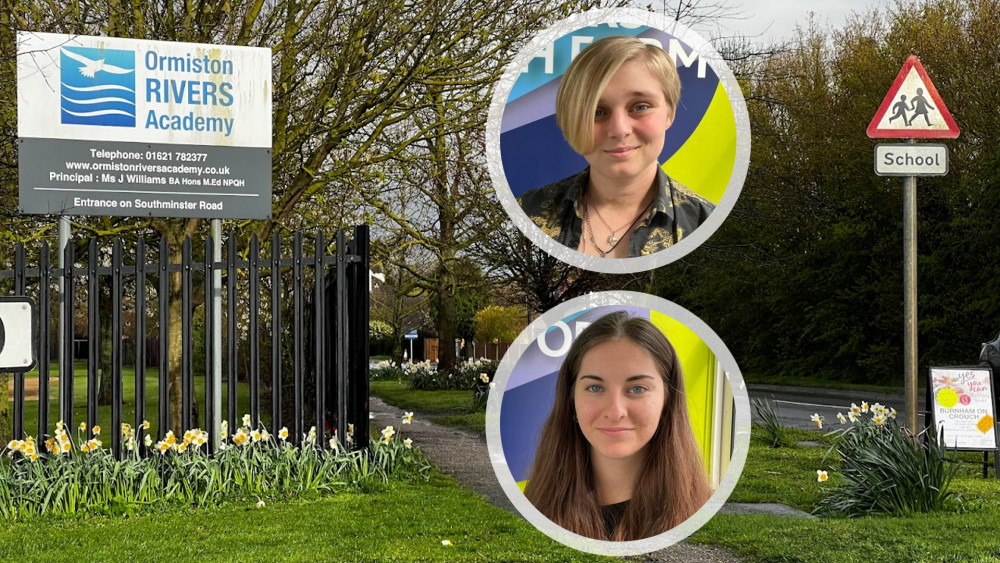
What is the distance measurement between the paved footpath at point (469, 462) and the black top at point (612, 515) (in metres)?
3.02

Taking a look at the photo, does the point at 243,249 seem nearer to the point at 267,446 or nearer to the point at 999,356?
the point at 267,446

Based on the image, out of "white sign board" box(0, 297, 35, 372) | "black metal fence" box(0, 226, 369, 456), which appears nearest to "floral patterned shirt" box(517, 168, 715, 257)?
"white sign board" box(0, 297, 35, 372)

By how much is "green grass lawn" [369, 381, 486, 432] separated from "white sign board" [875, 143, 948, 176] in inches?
283

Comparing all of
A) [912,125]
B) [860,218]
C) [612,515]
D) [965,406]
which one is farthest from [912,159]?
[860,218]

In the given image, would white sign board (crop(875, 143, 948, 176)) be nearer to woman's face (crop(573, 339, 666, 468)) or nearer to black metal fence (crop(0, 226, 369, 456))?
black metal fence (crop(0, 226, 369, 456))

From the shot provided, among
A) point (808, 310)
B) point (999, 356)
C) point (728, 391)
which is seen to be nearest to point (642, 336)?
point (728, 391)

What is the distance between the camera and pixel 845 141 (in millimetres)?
23469

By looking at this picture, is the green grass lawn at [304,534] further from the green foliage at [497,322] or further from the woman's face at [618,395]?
the green foliage at [497,322]

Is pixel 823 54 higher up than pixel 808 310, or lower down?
higher up

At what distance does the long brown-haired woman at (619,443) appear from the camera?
1440mm

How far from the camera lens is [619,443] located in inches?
59.3

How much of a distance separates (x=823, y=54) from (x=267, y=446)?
22917mm

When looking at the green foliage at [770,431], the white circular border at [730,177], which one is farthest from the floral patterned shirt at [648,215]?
the green foliage at [770,431]

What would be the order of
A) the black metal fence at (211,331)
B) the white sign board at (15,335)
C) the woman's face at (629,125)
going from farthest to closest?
the black metal fence at (211,331)
the white sign board at (15,335)
the woman's face at (629,125)
